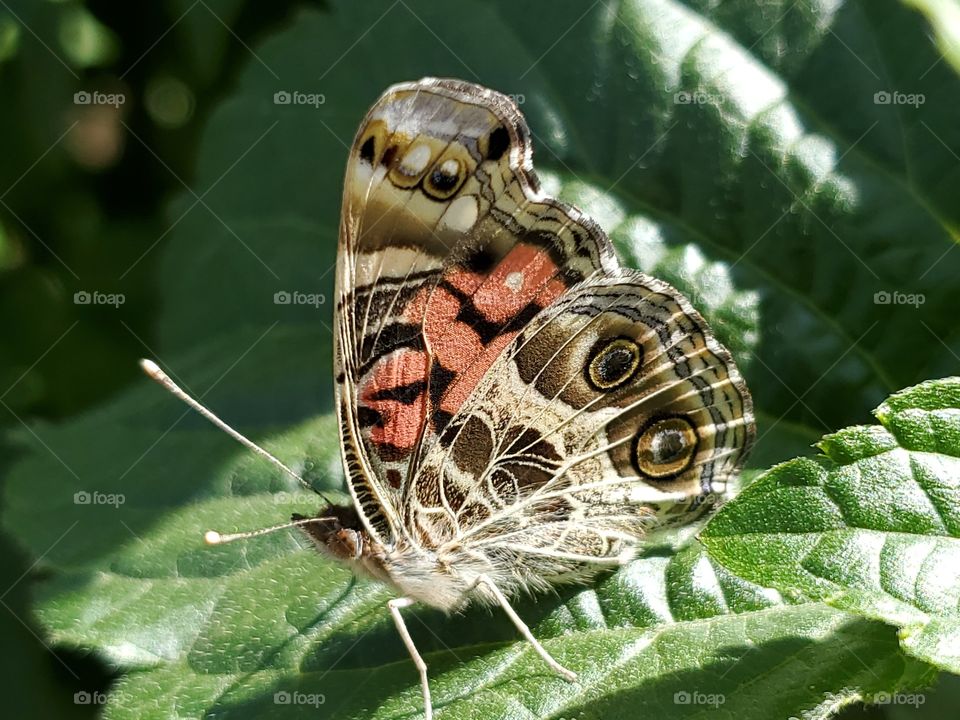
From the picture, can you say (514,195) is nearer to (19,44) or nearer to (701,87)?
(701,87)

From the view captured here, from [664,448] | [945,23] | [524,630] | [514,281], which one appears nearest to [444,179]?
[514,281]

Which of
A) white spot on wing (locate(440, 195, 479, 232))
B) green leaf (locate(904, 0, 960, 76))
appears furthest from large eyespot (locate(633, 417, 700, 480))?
green leaf (locate(904, 0, 960, 76))

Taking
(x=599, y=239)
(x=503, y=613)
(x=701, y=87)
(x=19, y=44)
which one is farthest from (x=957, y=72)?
(x=19, y=44)

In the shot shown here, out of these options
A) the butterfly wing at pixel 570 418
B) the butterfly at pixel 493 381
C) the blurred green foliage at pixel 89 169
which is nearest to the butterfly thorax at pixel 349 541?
the butterfly at pixel 493 381

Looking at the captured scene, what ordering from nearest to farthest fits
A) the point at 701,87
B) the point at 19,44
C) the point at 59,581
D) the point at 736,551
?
the point at 736,551
the point at 59,581
the point at 701,87
the point at 19,44

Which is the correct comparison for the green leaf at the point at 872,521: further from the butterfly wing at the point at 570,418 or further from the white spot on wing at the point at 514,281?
the white spot on wing at the point at 514,281

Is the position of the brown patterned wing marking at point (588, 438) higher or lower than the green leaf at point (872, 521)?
higher

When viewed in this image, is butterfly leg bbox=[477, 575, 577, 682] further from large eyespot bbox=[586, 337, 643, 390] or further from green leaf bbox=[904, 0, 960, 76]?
green leaf bbox=[904, 0, 960, 76]
